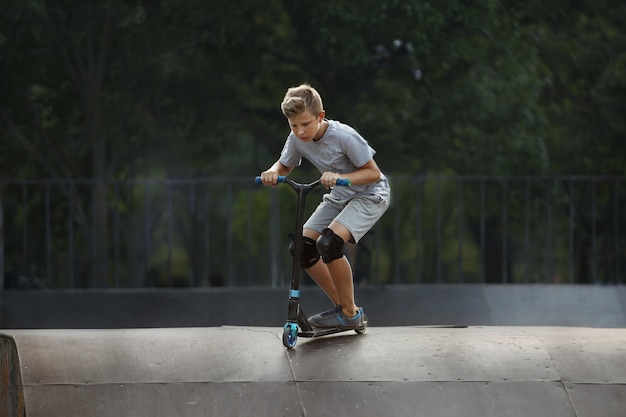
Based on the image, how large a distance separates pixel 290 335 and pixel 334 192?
0.80 m

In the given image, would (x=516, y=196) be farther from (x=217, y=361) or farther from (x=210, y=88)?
(x=217, y=361)

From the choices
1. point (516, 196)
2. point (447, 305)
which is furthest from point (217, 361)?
point (516, 196)

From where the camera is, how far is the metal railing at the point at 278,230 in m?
10.5

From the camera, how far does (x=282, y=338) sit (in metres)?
5.36

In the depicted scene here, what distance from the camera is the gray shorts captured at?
5574 millimetres

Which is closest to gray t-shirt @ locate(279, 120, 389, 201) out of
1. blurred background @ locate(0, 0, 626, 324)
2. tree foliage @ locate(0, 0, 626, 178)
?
blurred background @ locate(0, 0, 626, 324)

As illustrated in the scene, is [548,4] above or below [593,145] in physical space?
above

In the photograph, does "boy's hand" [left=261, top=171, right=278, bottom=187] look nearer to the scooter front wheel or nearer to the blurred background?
the scooter front wheel

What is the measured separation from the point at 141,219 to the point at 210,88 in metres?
6.15

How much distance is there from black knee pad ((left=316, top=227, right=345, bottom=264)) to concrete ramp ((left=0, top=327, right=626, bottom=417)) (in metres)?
0.41

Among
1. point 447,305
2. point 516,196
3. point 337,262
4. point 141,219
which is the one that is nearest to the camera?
point 337,262

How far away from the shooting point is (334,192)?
5.73 m

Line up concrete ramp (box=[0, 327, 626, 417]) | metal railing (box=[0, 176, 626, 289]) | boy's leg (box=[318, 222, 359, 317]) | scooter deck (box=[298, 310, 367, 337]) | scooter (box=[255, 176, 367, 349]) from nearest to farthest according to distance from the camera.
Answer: concrete ramp (box=[0, 327, 626, 417]), scooter (box=[255, 176, 367, 349]), scooter deck (box=[298, 310, 367, 337]), boy's leg (box=[318, 222, 359, 317]), metal railing (box=[0, 176, 626, 289])

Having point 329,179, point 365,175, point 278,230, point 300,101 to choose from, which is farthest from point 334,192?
point 278,230
